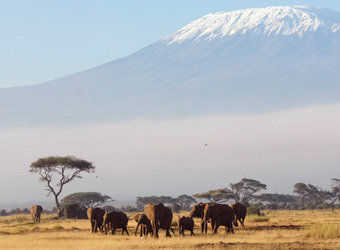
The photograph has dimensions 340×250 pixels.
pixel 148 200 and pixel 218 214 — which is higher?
pixel 148 200

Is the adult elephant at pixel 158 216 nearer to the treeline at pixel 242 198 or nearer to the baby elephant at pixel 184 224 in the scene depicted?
the baby elephant at pixel 184 224

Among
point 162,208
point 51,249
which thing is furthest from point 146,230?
point 51,249

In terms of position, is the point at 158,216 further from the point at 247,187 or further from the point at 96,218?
the point at 247,187

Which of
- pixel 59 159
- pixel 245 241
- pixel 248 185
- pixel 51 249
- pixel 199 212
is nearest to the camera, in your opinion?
pixel 51 249

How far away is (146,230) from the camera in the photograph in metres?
35.0

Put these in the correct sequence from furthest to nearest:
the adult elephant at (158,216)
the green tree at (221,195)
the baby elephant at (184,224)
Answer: the green tree at (221,195), the baby elephant at (184,224), the adult elephant at (158,216)

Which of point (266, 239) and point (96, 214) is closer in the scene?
point (266, 239)

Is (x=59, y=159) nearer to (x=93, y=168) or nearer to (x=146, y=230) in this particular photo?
(x=93, y=168)

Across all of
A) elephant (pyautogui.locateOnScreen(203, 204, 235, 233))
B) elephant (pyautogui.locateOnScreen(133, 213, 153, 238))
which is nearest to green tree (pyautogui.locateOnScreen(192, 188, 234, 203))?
elephant (pyautogui.locateOnScreen(203, 204, 235, 233))

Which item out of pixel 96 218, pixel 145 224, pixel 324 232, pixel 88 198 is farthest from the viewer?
pixel 88 198

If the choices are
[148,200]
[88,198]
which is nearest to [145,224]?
[88,198]

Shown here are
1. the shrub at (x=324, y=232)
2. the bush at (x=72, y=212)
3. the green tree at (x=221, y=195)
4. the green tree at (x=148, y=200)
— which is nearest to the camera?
the shrub at (x=324, y=232)

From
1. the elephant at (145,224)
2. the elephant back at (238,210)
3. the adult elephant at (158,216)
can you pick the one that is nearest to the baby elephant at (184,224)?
the adult elephant at (158,216)

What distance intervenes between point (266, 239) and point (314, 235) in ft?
8.21
